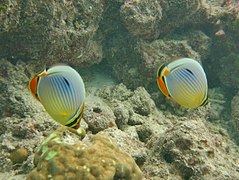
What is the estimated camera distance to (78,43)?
17.3 feet

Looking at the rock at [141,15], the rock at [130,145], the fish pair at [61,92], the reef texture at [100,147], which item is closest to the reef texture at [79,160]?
the reef texture at [100,147]

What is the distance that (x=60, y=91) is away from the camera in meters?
1.93

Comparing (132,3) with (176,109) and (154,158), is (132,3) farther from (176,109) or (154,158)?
(154,158)

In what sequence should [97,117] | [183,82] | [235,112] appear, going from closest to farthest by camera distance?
[183,82]
[97,117]
[235,112]

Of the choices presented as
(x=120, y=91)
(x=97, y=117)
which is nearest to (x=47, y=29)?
(x=97, y=117)

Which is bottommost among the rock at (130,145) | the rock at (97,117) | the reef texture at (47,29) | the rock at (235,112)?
the rock at (235,112)

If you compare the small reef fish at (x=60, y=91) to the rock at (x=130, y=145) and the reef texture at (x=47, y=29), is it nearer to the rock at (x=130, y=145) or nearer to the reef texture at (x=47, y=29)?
the rock at (x=130, y=145)

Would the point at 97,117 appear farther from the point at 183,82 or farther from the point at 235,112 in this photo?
the point at 235,112

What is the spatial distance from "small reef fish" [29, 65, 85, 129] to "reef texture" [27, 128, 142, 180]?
1.29 m

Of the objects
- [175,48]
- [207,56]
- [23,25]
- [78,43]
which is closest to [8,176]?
[23,25]

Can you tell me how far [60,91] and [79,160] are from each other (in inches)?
56.9

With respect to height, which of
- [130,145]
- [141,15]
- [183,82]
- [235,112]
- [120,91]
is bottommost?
[235,112]

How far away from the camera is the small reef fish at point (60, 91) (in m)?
1.93

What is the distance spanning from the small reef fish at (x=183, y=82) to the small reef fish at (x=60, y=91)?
2.01 feet
